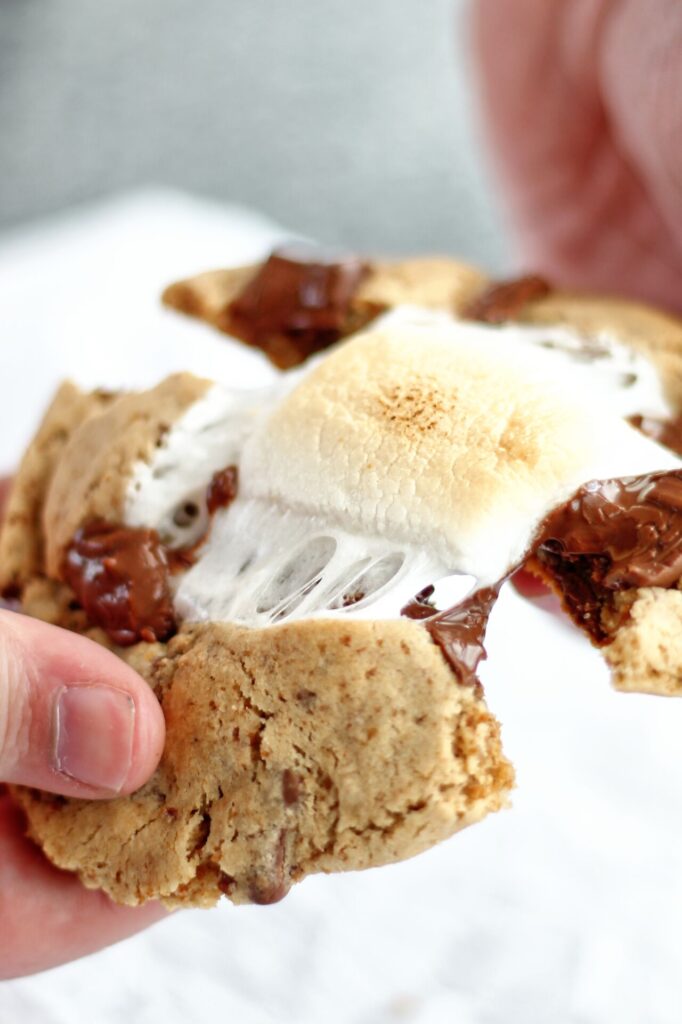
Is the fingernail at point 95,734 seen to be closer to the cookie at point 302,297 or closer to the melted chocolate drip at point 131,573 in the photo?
the melted chocolate drip at point 131,573

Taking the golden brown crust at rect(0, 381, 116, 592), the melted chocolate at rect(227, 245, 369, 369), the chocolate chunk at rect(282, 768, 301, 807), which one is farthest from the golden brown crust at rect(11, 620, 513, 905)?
the melted chocolate at rect(227, 245, 369, 369)

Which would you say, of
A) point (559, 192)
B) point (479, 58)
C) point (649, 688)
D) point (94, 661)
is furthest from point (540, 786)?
point (479, 58)

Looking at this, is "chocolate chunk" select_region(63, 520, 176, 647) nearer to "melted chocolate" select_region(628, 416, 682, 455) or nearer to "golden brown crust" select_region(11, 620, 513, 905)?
"golden brown crust" select_region(11, 620, 513, 905)

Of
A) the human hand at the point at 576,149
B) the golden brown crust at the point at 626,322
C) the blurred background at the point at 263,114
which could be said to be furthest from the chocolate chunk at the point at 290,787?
the blurred background at the point at 263,114

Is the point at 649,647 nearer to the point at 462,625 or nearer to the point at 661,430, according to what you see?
the point at 462,625

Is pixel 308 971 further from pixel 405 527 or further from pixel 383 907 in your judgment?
pixel 405 527

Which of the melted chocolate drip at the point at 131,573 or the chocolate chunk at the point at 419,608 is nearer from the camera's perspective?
the chocolate chunk at the point at 419,608
